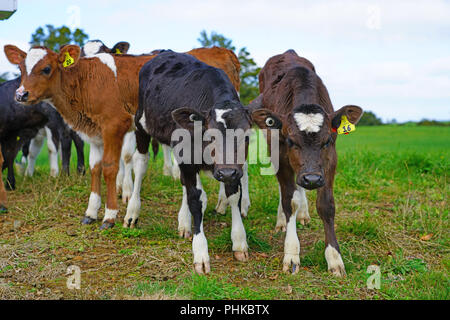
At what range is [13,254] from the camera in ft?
17.4

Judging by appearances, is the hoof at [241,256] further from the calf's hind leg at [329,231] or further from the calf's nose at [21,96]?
the calf's nose at [21,96]

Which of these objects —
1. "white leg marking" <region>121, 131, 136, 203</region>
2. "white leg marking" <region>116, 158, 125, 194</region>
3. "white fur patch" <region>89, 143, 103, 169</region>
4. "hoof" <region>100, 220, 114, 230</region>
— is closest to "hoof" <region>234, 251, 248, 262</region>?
"hoof" <region>100, 220, 114, 230</region>

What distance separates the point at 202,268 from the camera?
4.81 meters

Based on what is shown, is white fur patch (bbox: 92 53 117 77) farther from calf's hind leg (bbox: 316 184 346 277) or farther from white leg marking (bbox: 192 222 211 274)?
calf's hind leg (bbox: 316 184 346 277)

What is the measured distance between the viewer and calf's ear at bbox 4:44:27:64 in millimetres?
6491

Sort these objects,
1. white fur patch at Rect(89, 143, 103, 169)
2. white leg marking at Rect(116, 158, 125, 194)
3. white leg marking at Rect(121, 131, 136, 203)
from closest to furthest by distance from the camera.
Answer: white fur patch at Rect(89, 143, 103, 169), white leg marking at Rect(121, 131, 136, 203), white leg marking at Rect(116, 158, 125, 194)

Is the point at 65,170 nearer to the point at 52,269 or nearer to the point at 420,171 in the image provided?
the point at 52,269

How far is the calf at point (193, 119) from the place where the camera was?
452 cm

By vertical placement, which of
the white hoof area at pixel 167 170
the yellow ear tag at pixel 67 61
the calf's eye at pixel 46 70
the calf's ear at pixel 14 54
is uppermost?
the calf's ear at pixel 14 54

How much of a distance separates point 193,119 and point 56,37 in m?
14.3

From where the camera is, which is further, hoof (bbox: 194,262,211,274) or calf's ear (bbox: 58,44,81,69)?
calf's ear (bbox: 58,44,81,69)

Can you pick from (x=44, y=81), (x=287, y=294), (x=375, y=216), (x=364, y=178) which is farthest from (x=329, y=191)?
(x=364, y=178)

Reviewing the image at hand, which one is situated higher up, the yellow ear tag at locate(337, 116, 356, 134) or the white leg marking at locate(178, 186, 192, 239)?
the yellow ear tag at locate(337, 116, 356, 134)

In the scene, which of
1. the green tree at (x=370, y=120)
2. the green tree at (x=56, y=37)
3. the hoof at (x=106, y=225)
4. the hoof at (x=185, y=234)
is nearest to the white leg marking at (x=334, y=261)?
the hoof at (x=185, y=234)
